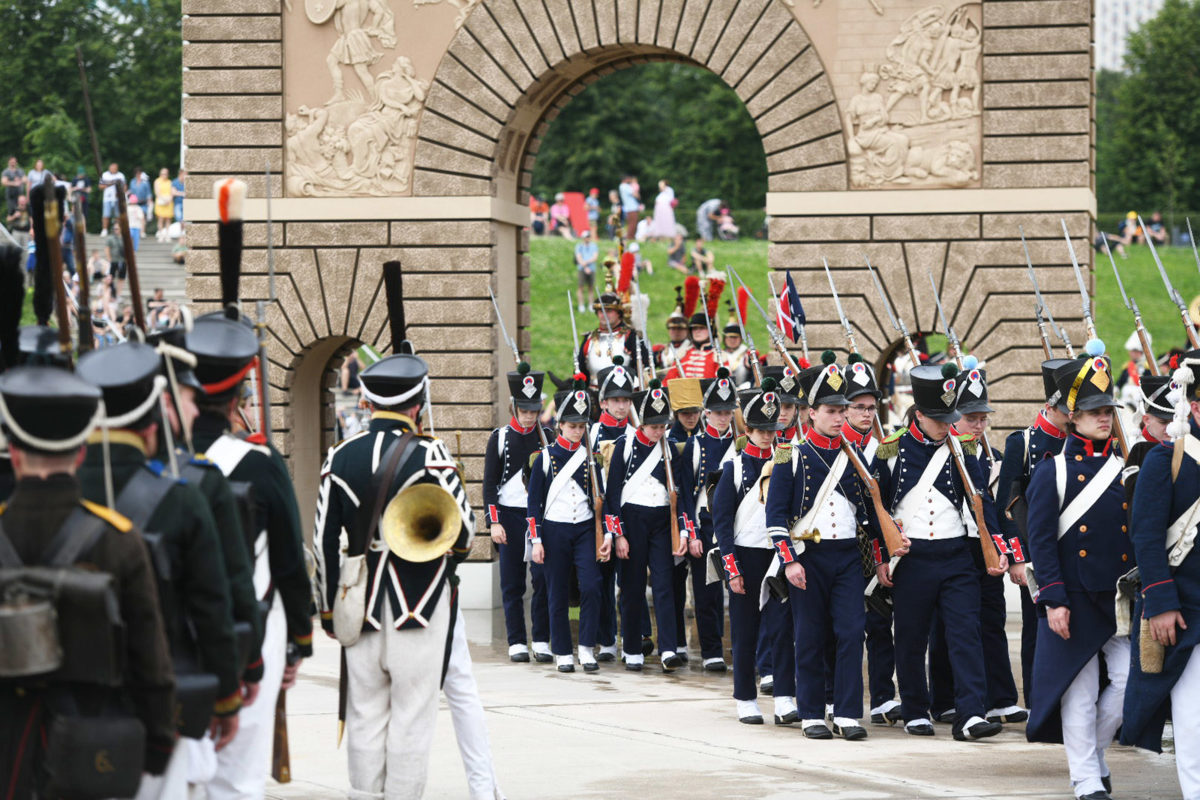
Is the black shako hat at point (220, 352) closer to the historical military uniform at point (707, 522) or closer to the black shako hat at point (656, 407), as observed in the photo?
the black shako hat at point (656, 407)

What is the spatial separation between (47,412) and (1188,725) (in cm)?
522

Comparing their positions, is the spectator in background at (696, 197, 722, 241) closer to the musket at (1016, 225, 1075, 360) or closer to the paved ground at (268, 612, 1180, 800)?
Answer: the musket at (1016, 225, 1075, 360)

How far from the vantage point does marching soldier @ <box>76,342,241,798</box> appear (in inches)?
229

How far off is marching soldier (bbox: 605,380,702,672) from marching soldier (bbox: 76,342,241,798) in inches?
317

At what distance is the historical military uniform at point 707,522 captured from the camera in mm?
13977

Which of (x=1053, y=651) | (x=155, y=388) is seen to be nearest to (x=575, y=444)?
(x=1053, y=651)

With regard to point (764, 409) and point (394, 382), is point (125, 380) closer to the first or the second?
point (394, 382)

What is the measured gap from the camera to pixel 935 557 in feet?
35.0

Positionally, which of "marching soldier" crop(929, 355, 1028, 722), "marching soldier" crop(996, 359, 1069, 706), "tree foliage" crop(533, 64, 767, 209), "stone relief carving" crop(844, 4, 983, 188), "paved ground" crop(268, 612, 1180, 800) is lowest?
"paved ground" crop(268, 612, 1180, 800)

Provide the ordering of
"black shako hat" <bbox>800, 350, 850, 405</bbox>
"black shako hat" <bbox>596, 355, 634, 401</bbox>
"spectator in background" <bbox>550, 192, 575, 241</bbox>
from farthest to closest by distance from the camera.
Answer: "spectator in background" <bbox>550, 192, 575, 241</bbox>
"black shako hat" <bbox>596, 355, 634, 401</bbox>
"black shako hat" <bbox>800, 350, 850, 405</bbox>

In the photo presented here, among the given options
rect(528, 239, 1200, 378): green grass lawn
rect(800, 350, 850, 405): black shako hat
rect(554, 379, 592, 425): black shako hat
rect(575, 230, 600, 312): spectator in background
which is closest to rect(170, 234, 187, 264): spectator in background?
rect(528, 239, 1200, 378): green grass lawn

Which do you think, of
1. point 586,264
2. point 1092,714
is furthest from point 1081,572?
point 586,264

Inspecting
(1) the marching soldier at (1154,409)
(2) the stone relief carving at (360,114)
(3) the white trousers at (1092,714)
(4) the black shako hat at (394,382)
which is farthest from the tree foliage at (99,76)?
(3) the white trousers at (1092,714)

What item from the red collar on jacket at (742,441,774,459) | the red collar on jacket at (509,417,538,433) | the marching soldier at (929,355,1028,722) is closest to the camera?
the marching soldier at (929,355,1028,722)
